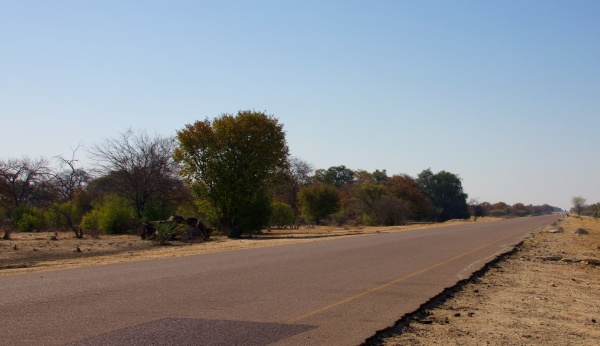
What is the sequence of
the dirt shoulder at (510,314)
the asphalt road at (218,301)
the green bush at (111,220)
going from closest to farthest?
the asphalt road at (218,301) < the dirt shoulder at (510,314) < the green bush at (111,220)

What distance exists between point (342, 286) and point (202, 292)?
120 inches

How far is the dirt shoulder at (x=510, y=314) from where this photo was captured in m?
8.27

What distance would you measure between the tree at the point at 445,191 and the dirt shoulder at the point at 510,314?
116536 millimetres

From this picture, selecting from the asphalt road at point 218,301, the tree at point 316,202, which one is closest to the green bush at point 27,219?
the asphalt road at point 218,301

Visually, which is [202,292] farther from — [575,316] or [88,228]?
[88,228]

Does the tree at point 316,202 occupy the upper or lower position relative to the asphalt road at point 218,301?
upper

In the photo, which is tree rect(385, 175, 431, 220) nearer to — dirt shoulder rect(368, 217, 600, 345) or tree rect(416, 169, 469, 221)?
tree rect(416, 169, 469, 221)

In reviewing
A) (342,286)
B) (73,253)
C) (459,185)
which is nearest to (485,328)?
(342,286)

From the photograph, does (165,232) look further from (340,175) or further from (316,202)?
(340,175)

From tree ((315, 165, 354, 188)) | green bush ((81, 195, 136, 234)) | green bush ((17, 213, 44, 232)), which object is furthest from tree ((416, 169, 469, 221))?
green bush ((17, 213, 44, 232))

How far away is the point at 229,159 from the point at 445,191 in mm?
100548

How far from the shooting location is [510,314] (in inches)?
404

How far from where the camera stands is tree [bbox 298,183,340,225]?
73938 millimetres

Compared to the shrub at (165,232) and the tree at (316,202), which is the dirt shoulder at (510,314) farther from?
the tree at (316,202)
